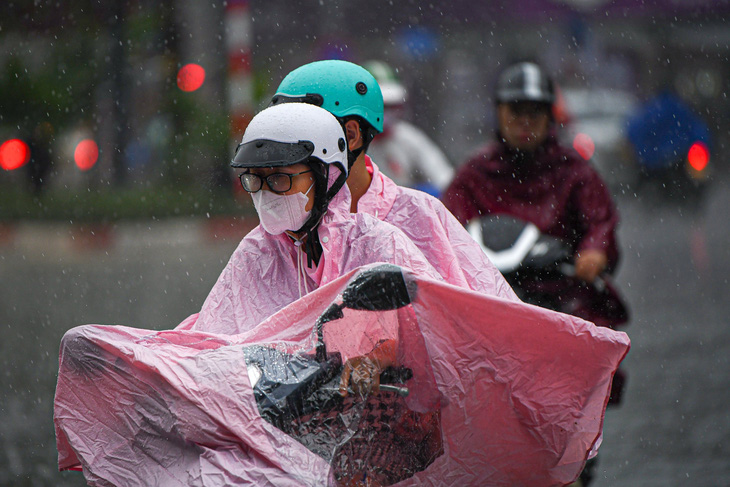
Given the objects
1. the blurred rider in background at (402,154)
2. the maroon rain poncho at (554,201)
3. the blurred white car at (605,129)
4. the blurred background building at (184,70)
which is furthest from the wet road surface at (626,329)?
the blurred white car at (605,129)

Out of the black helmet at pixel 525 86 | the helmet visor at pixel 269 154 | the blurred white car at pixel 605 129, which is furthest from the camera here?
the blurred white car at pixel 605 129

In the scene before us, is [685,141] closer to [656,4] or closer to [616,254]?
[656,4]

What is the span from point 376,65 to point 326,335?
186 inches

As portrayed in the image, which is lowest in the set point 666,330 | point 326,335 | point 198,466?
point 666,330

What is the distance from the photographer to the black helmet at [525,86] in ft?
16.5

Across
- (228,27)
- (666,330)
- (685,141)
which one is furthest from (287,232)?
(685,141)

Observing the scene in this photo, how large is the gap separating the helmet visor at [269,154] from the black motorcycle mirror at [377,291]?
0.53 m

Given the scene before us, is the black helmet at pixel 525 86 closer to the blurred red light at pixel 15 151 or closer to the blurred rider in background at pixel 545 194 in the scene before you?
the blurred rider in background at pixel 545 194

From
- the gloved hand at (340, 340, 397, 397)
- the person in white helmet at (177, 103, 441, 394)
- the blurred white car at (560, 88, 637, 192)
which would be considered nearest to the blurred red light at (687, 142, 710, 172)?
the blurred white car at (560, 88, 637, 192)

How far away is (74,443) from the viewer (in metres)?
2.91

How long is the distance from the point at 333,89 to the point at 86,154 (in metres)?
15.1

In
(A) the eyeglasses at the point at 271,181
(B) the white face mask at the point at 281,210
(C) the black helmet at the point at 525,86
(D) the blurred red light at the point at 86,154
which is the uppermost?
(C) the black helmet at the point at 525,86

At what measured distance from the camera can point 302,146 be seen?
3.31m

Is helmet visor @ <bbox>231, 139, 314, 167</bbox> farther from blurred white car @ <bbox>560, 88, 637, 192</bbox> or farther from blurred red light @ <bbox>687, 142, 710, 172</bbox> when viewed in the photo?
blurred white car @ <bbox>560, 88, 637, 192</bbox>
